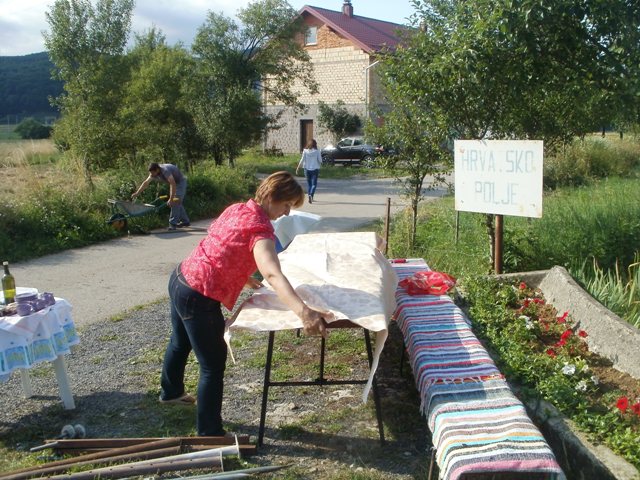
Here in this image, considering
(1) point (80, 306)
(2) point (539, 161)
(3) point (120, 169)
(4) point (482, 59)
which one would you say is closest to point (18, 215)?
(3) point (120, 169)

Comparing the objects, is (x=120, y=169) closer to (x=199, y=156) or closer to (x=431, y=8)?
(x=199, y=156)

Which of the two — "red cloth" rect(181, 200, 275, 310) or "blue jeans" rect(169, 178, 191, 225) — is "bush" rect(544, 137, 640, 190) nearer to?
"blue jeans" rect(169, 178, 191, 225)

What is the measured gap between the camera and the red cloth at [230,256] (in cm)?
378


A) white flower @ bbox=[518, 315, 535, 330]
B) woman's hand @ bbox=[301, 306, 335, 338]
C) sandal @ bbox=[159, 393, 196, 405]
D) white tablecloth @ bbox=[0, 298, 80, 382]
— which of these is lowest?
sandal @ bbox=[159, 393, 196, 405]

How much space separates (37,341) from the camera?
4.47 m

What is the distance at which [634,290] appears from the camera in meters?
5.72

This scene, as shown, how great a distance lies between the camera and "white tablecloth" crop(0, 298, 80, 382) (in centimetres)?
426

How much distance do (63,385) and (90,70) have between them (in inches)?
460

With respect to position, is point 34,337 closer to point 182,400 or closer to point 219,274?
point 182,400

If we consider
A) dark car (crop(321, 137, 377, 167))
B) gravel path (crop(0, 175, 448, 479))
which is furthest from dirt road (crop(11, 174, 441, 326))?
dark car (crop(321, 137, 377, 167))

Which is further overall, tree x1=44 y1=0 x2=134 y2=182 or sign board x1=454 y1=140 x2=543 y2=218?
tree x1=44 y1=0 x2=134 y2=182

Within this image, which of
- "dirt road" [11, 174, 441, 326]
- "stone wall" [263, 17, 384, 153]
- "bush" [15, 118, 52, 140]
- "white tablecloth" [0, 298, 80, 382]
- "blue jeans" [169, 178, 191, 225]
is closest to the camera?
"white tablecloth" [0, 298, 80, 382]

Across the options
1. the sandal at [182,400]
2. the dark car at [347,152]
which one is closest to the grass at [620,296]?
the sandal at [182,400]

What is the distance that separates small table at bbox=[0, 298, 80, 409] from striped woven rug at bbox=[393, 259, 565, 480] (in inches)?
95.7
